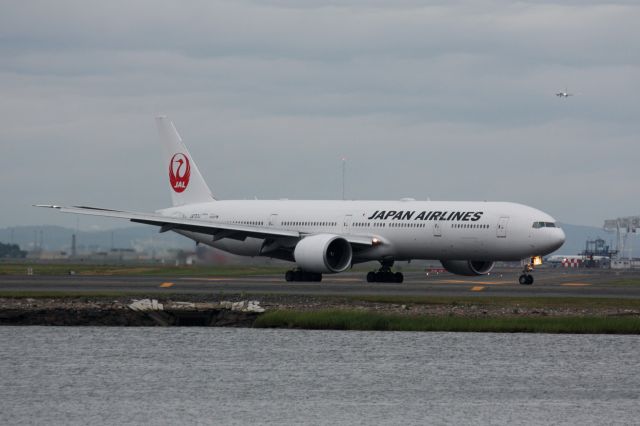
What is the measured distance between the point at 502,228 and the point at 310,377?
1294 inches

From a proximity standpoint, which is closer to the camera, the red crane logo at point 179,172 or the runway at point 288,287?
the runway at point 288,287

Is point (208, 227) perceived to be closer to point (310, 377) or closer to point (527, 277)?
point (527, 277)

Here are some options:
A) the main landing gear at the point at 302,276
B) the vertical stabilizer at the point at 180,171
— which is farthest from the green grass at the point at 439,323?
the vertical stabilizer at the point at 180,171

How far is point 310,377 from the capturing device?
36.1m

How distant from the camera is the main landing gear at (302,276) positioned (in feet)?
232

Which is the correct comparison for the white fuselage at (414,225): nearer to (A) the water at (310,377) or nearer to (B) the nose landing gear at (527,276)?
(B) the nose landing gear at (527,276)

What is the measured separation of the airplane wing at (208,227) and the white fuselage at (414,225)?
1194 mm

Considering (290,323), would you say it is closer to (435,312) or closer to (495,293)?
(435,312)

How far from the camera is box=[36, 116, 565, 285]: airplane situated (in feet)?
222

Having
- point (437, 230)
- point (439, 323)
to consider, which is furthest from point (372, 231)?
point (439, 323)

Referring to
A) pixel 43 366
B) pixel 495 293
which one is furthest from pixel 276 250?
pixel 43 366

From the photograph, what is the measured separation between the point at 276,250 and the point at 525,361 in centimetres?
3493

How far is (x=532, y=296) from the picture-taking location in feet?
184

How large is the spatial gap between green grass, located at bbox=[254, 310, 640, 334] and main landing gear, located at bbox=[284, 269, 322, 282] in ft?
72.4
